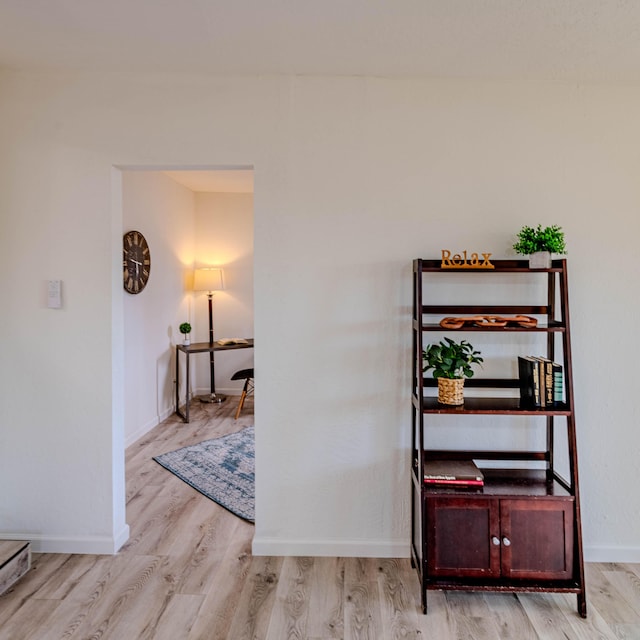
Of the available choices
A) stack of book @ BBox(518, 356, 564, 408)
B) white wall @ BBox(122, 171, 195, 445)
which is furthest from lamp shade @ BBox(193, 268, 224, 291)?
stack of book @ BBox(518, 356, 564, 408)

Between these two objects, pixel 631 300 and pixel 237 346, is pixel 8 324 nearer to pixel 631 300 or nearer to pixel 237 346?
pixel 237 346

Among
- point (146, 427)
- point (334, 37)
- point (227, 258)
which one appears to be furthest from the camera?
point (227, 258)

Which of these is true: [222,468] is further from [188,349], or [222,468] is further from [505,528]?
[505,528]

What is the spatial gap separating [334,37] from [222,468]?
287 cm

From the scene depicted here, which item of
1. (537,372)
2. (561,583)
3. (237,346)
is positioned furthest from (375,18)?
(237,346)

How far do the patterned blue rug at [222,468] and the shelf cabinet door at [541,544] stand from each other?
4.66 feet

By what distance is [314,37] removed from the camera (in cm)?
Result: 199

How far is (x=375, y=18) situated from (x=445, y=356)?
142 cm

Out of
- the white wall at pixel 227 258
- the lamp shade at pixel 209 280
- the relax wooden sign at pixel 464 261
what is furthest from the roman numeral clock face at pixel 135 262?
the relax wooden sign at pixel 464 261

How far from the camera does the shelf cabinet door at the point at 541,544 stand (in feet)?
6.63

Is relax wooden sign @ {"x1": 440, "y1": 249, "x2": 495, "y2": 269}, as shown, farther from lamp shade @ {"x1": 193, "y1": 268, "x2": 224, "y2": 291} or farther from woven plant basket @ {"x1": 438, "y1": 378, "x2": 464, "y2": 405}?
lamp shade @ {"x1": 193, "y1": 268, "x2": 224, "y2": 291}

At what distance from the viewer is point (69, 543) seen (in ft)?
7.91

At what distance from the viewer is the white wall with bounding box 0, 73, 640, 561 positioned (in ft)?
7.72

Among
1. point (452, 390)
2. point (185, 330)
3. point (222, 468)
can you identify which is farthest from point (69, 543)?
point (185, 330)
